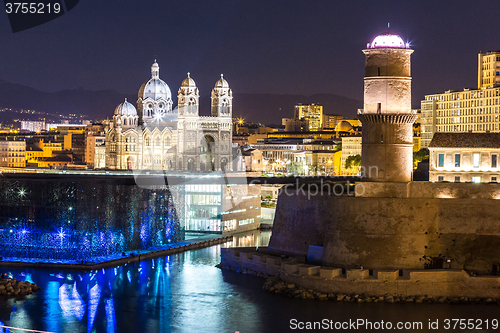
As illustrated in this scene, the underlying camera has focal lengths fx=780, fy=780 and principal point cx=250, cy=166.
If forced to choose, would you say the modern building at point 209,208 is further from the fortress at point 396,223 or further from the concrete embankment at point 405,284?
the concrete embankment at point 405,284

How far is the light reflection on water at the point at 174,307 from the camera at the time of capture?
93.8 ft

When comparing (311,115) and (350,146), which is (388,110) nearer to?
(350,146)

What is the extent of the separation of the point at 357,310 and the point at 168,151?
5669cm

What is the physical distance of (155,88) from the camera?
299 ft

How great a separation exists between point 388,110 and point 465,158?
9.45 m

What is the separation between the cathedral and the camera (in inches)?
3191

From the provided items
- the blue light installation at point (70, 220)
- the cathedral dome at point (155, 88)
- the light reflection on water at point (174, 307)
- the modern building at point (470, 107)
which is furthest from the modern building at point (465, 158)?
the cathedral dome at point (155, 88)

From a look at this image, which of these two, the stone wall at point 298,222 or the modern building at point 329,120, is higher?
the modern building at point 329,120

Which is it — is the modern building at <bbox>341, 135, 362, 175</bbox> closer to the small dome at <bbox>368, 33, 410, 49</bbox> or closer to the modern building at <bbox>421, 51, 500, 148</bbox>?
the modern building at <bbox>421, 51, 500, 148</bbox>

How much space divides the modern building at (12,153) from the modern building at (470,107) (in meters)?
70.0

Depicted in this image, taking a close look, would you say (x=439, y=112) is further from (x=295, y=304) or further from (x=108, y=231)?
(x=295, y=304)

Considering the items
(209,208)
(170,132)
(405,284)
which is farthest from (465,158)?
(170,132)

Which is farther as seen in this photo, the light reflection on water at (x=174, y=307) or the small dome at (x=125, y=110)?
the small dome at (x=125, y=110)

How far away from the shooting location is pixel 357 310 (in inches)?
1153
